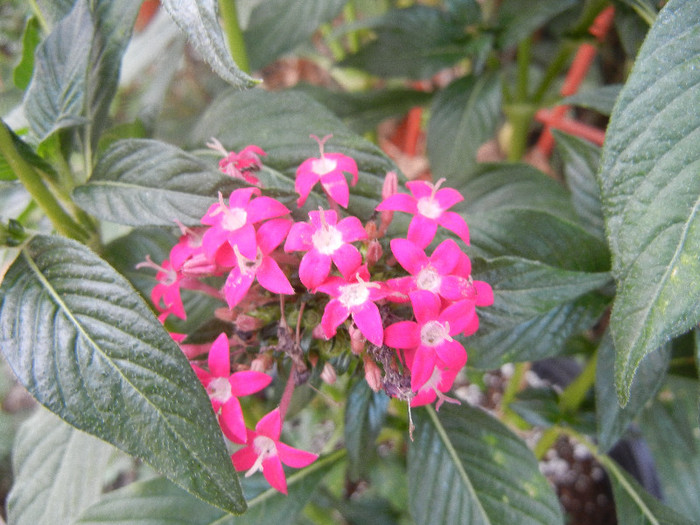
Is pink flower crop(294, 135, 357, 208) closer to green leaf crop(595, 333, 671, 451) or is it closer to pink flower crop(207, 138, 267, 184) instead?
pink flower crop(207, 138, 267, 184)

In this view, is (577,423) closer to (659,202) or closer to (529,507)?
(529,507)

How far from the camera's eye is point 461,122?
104 cm

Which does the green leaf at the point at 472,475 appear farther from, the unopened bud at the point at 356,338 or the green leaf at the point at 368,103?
the green leaf at the point at 368,103

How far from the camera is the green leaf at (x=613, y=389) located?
2.11ft

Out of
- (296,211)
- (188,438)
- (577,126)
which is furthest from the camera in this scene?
(577,126)

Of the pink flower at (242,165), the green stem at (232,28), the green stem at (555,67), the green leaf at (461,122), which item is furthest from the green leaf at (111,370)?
the green stem at (555,67)

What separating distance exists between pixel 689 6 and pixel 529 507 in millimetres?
569

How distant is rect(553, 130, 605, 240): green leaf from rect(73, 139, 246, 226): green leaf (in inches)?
19.3

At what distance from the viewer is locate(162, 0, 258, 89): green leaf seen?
419 millimetres

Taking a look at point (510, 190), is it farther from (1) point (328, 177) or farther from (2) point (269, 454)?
(2) point (269, 454)

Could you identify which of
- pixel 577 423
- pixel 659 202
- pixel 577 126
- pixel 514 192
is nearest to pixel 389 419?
pixel 577 423

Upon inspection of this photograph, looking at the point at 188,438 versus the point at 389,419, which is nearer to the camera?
the point at 188,438

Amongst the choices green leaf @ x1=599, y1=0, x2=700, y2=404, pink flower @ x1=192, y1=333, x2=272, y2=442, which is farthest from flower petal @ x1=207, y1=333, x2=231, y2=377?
green leaf @ x1=599, y1=0, x2=700, y2=404

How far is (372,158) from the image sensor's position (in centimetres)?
60
